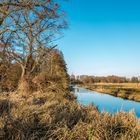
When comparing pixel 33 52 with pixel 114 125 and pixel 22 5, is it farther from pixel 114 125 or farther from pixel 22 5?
pixel 114 125

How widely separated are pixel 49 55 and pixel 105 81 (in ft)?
283

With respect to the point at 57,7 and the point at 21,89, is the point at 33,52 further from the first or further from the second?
the point at 57,7

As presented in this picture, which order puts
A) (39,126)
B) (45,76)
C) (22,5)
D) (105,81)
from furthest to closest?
(105,81)
(45,76)
(22,5)
(39,126)

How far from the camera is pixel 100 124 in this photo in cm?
488

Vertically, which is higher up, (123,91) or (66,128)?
(66,128)

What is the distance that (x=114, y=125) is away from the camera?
16.6ft

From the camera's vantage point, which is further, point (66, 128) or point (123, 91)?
point (123, 91)

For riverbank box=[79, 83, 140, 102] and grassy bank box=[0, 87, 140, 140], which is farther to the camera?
riverbank box=[79, 83, 140, 102]

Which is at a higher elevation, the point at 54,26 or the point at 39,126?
the point at 54,26

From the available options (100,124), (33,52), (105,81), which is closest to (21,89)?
(33,52)

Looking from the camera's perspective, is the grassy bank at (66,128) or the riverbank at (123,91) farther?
the riverbank at (123,91)

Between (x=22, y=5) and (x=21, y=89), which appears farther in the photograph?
(x=21, y=89)

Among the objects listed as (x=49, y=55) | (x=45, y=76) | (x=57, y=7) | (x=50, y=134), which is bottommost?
(x=50, y=134)

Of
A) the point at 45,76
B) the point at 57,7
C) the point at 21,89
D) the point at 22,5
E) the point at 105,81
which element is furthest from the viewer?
the point at 105,81
